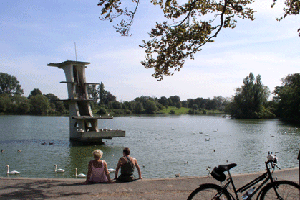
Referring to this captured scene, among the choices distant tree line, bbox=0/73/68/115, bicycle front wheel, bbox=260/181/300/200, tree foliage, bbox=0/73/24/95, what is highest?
tree foliage, bbox=0/73/24/95

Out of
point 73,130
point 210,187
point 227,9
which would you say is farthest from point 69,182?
point 73,130

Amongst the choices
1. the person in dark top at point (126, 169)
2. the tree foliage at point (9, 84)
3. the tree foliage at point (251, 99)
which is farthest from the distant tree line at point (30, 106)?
the person in dark top at point (126, 169)

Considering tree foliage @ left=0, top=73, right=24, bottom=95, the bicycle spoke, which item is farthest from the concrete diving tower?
tree foliage @ left=0, top=73, right=24, bottom=95

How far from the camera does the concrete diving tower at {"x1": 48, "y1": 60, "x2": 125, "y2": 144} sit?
2997cm

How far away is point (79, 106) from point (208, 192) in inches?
1151

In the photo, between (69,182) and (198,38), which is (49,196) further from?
(198,38)

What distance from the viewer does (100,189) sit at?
7.83 m

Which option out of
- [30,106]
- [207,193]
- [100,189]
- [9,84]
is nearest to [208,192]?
[207,193]

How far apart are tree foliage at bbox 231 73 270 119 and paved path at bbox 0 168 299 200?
336 feet

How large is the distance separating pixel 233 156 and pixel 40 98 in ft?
386

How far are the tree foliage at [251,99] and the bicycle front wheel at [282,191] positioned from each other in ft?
347

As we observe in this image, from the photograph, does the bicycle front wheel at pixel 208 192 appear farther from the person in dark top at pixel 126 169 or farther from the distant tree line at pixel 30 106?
the distant tree line at pixel 30 106

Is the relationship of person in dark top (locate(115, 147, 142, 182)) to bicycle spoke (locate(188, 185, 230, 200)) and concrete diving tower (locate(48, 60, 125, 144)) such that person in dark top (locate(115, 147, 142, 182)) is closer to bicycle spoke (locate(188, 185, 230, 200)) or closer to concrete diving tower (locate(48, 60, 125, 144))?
bicycle spoke (locate(188, 185, 230, 200))

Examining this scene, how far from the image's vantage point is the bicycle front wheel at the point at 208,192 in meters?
5.20
